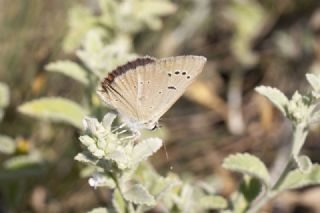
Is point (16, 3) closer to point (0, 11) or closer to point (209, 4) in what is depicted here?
point (0, 11)

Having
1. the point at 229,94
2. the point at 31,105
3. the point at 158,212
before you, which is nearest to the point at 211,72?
the point at 229,94

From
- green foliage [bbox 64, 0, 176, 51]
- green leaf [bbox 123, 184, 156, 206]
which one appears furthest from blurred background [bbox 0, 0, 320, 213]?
green leaf [bbox 123, 184, 156, 206]

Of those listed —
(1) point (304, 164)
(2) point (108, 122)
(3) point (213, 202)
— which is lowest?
(1) point (304, 164)

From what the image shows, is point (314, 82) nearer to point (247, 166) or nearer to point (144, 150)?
point (247, 166)

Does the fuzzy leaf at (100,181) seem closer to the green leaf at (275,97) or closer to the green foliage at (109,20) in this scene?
the green leaf at (275,97)

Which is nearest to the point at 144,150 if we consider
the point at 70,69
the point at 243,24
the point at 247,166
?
the point at 247,166

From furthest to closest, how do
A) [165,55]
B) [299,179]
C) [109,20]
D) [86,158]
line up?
1. [165,55]
2. [109,20]
3. [299,179]
4. [86,158]

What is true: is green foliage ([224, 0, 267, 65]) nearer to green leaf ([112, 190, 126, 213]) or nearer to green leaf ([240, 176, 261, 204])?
green leaf ([240, 176, 261, 204])
